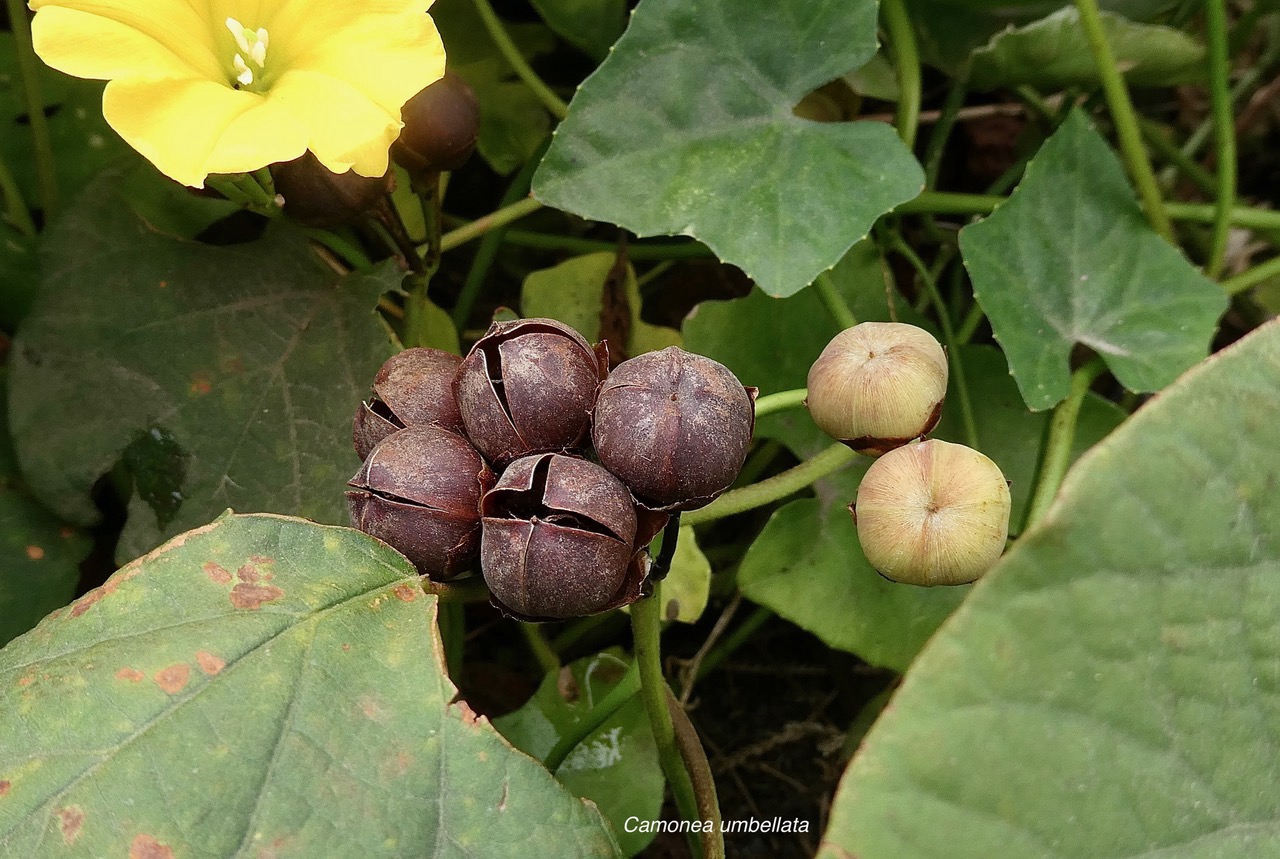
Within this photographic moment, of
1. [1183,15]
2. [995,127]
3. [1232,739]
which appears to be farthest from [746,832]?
[1183,15]

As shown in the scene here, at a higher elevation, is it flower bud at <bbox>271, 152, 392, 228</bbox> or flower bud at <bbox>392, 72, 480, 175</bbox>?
flower bud at <bbox>392, 72, 480, 175</bbox>

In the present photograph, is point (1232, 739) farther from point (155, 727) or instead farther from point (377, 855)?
point (155, 727)

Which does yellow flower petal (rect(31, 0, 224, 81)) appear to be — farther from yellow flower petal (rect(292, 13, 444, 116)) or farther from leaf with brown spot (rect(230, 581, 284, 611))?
leaf with brown spot (rect(230, 581, 284, 611))

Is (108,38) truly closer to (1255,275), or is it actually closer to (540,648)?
(540,648)

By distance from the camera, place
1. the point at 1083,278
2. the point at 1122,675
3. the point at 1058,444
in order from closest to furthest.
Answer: the point at 1122,675 < the point at 1058,444 < the point at 1083,278

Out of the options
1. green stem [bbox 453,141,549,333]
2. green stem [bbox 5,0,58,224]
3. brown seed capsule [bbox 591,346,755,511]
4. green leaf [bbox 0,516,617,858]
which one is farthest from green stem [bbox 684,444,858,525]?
green stem [bbox 5,0,58,224]

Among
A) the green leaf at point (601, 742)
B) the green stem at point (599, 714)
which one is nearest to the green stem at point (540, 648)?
the green leaf at point (601, 742)

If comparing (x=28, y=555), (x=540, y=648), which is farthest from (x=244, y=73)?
(x=540, y=648)
